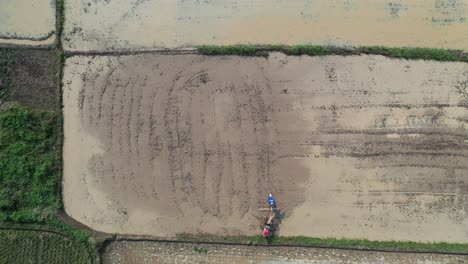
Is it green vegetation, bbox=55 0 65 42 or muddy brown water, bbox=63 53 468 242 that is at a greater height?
green vegetation, bbox=55 0 65 42

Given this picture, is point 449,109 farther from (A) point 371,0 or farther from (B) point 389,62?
(A) point 371,0

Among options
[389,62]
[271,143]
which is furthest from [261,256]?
[389,62]

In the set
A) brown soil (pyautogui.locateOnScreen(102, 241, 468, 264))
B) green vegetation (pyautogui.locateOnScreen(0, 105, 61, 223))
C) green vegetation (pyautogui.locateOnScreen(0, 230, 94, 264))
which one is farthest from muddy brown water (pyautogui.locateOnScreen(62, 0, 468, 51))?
brown soil (pyautogui.locateOnScreen(102, 241, 468, 264))

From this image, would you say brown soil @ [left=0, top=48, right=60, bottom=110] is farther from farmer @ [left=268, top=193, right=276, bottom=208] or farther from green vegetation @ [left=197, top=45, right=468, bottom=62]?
farmer @ [left=268, top=193, right=276, bottom=208]

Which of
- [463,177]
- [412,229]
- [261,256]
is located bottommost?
[261,256]

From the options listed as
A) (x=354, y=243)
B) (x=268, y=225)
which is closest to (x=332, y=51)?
(x=268, y=225)

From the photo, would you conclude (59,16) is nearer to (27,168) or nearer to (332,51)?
(27,168)
